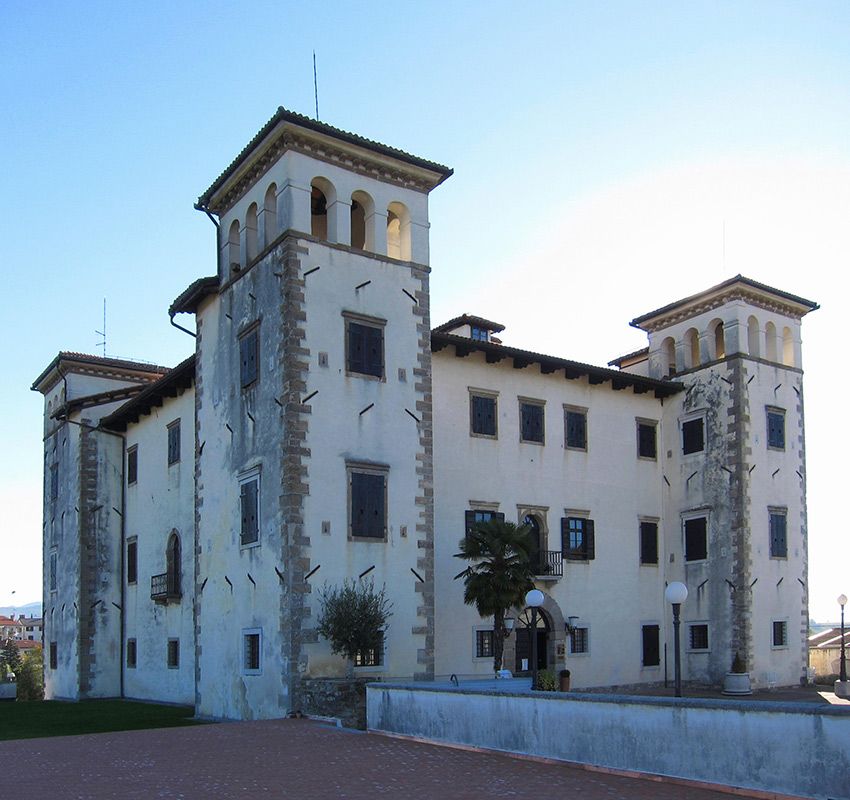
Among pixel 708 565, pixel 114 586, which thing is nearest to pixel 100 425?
pixel 114 586

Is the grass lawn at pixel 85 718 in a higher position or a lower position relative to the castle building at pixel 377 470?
lower

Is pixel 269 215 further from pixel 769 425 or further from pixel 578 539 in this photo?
pixel 769 425

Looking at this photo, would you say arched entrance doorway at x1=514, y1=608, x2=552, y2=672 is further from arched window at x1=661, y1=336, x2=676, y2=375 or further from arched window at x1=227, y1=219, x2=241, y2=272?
arched window at x1=227, y1=219, x2=241, y2=272

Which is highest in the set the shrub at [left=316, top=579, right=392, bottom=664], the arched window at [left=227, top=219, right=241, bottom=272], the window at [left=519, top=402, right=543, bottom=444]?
the arched window at [left=227, top=219, right=241, bottom=272]

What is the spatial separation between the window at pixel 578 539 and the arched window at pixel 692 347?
8043 millimetres

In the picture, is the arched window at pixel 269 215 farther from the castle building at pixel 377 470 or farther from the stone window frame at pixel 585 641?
the stone window frame at pixel 585 641

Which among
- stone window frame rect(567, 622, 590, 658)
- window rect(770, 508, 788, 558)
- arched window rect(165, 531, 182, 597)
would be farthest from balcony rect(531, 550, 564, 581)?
arched window rect(165, 531, 182, 597)

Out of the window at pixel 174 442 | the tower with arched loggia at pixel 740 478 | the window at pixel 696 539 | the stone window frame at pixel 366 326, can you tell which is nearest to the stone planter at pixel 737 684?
the tower with arched loggia at pixel 740 478

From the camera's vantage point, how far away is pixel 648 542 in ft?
115

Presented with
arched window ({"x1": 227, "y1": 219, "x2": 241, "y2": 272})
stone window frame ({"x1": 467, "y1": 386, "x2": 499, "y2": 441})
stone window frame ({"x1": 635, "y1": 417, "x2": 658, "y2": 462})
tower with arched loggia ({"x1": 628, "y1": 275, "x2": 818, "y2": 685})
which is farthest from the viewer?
stone window frame ({"x1": 635, "y1": 417, "x2": 658, "y2": 462})

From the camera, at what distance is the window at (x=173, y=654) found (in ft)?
106

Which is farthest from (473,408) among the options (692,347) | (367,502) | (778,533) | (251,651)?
(778,533)

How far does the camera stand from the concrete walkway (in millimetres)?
12789

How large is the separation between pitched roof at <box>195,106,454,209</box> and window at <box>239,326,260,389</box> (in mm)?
4568
